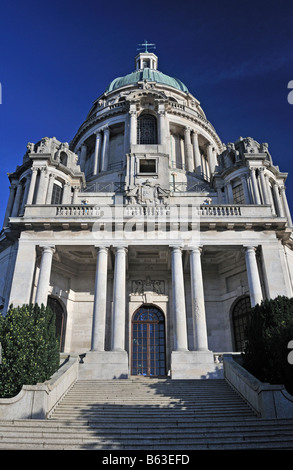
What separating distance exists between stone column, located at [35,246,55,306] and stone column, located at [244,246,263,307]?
11.2 m

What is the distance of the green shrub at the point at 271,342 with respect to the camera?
1305cm

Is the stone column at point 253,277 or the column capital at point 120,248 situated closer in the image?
the stone column at point 253,277

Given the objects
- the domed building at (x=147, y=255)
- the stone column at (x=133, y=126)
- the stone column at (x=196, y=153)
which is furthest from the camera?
the stone column at (x=196, y=153)

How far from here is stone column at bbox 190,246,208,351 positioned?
786 inches

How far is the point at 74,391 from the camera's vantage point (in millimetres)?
15680

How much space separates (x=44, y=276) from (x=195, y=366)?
940cm

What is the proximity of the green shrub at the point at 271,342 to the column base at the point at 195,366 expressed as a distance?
9.79 feet

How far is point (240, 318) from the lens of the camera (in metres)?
24.5

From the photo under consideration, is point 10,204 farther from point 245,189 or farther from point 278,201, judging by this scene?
point 278,201

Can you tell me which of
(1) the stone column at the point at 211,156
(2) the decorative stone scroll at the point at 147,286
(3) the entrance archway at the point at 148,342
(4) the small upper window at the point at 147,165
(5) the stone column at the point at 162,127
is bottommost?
(3) the entrance archway at the point at 148,342

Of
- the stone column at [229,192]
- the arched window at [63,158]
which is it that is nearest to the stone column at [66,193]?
the arched window at [63,158]

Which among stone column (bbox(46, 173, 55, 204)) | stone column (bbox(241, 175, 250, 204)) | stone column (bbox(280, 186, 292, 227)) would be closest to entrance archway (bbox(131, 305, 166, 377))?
stone column (bbox(46, 173, 55, 204))

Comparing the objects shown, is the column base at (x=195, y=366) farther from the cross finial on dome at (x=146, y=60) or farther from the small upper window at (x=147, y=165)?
the cross finial on dome at (x=146, y=60)
